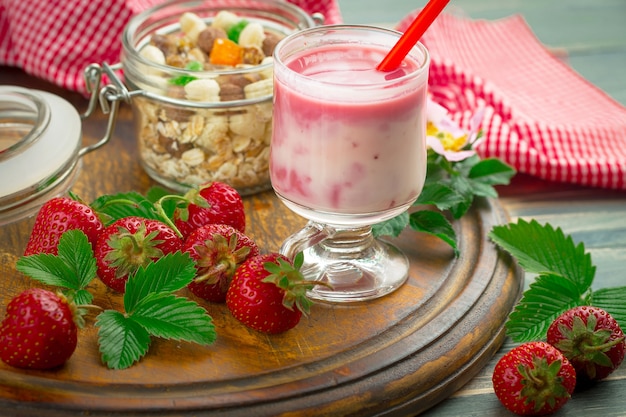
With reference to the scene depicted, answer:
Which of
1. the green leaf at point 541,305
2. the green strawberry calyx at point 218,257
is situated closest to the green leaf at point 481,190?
the green leaf at point 541,305

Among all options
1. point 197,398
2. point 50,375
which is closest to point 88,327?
point 50,375

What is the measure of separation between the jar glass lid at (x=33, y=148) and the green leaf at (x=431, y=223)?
1.91 ft

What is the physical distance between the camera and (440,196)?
4.92 feet

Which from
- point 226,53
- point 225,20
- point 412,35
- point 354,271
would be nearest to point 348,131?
point 412,35

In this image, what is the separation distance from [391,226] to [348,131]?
284mm

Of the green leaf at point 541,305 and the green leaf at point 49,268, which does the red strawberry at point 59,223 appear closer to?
the green leaf at point 49,268

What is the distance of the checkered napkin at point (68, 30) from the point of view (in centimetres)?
195

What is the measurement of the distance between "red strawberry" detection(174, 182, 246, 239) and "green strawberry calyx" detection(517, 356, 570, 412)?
498 millimetres

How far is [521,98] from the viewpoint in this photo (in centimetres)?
196

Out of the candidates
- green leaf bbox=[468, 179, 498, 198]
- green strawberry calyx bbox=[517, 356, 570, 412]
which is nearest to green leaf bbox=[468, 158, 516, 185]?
green leaf bbox=[468, 179, 498, 198]

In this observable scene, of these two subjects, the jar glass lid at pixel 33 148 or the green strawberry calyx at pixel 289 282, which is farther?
the jar glass lid at pixel 33 148

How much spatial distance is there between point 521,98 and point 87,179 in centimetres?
95

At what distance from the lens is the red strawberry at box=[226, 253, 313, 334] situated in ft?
3.74

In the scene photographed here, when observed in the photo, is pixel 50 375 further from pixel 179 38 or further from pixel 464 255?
pixel 179 38
